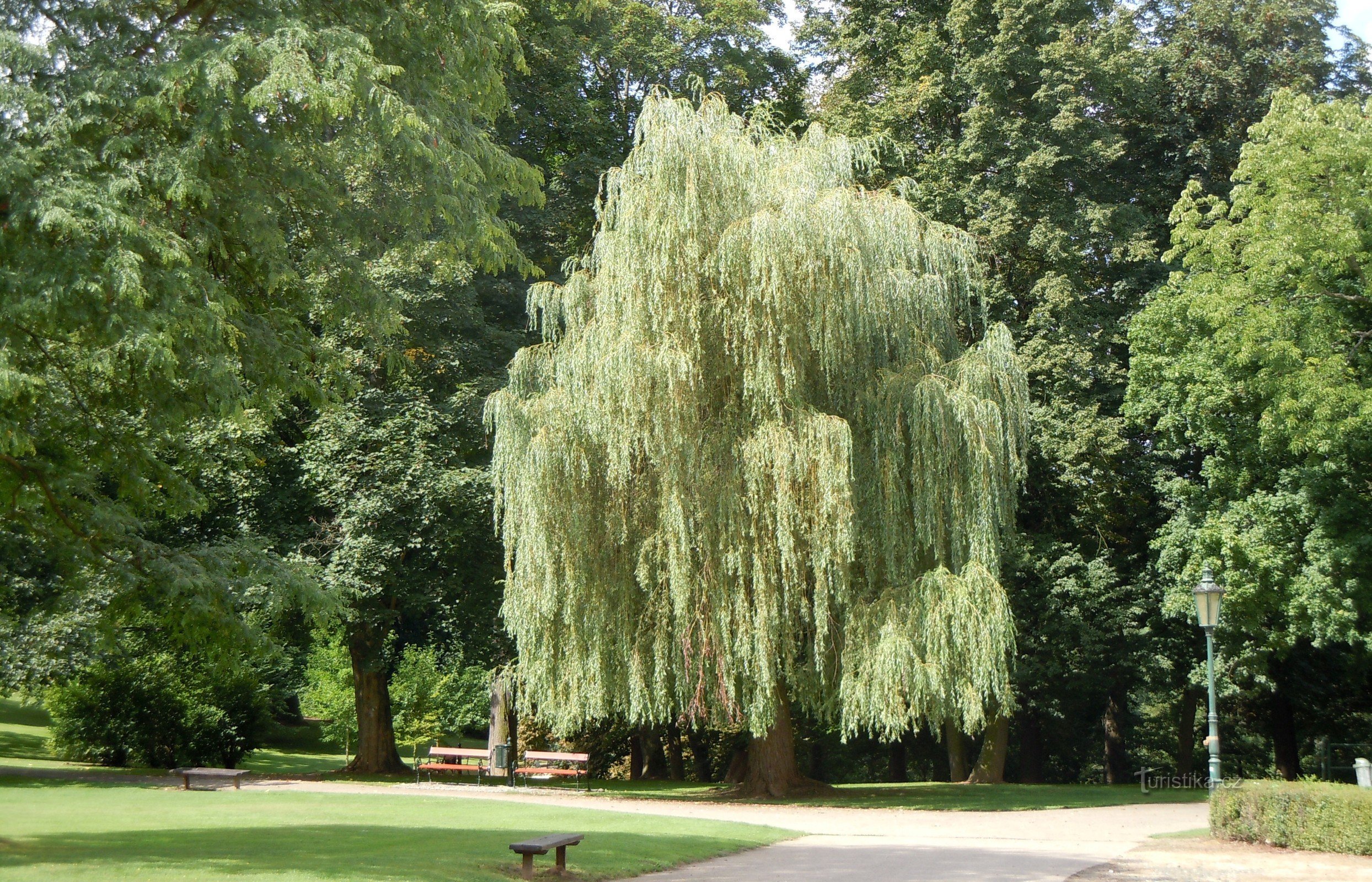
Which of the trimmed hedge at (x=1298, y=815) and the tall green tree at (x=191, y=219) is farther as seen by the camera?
the trimmed hedge at (x=1298, y=815)

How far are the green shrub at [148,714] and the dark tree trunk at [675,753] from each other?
1009cm

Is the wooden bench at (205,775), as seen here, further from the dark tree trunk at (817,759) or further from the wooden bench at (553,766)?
the dark tree trunk at (817,759)

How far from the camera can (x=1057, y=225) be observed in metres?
25.5

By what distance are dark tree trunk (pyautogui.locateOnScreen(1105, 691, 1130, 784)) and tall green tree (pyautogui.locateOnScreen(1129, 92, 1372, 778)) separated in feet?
20.1

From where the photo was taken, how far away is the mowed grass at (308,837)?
8867 millimetres

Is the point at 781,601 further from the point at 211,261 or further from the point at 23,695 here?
the point at 23,695

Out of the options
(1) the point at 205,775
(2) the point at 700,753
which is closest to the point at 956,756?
(2) the point at 700,753

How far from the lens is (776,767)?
20.6m

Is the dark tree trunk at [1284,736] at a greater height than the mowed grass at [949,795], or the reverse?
the dark tree trunk at [1284,736]

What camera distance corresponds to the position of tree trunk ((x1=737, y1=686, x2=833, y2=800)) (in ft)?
67.3

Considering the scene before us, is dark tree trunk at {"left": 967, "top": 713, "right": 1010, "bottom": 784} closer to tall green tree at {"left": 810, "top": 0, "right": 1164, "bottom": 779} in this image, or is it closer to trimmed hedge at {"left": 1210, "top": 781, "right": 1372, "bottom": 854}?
tall green tree at {"left": 810, "top": 0, "right": 1164, "bottom": 779}

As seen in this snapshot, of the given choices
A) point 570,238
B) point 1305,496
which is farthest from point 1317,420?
point 570,238

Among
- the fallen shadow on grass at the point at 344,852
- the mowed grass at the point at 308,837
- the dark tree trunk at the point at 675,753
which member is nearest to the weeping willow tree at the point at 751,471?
the mowed grass at the point at 308,837

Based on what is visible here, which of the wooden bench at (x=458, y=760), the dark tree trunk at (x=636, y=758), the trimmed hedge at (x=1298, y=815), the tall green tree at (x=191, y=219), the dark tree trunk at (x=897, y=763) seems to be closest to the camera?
the tall green tree at (x=191, y=219)
